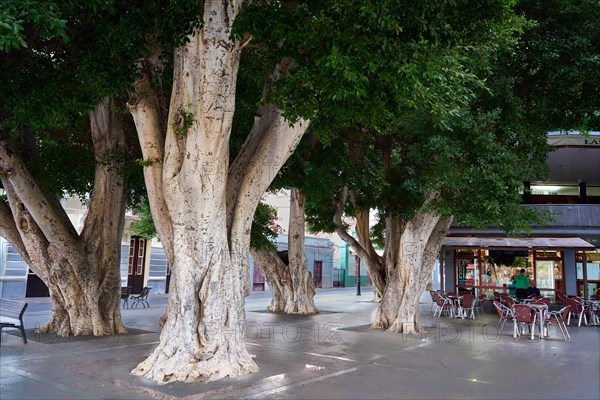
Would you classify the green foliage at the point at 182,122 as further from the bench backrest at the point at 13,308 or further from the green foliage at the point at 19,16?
the bench backrest at the point at 13,308

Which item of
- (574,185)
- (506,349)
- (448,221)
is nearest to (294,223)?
(448,221)

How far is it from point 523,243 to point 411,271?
7.45 m

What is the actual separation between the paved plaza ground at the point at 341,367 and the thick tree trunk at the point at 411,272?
0.66 m

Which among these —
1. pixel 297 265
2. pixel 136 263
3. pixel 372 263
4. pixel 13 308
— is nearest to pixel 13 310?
pixel 13 308

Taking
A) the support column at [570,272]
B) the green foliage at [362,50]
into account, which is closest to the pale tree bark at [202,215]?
the green foliage at [362,50]

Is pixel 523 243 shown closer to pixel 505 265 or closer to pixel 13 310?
pixel 505 265

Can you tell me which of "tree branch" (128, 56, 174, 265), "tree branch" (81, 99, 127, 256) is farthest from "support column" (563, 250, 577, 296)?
"tree branch" (128, 56, 174, 265)

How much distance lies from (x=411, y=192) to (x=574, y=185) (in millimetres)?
16942

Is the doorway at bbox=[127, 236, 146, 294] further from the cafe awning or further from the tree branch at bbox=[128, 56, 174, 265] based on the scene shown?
the tree branch at bbox=[128, 56, 174, 265]

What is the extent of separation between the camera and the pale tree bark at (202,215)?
7.05 m

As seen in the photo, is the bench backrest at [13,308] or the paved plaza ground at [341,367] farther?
the bench backrest at [13,308]

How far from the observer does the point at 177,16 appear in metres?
6.87

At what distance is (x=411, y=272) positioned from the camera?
12609 mm

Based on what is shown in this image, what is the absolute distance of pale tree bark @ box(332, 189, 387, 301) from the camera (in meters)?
15.5
